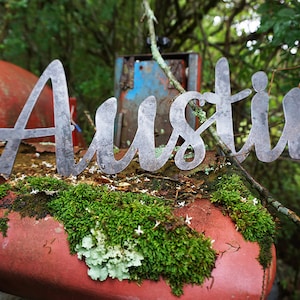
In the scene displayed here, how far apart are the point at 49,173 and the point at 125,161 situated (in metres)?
0.34

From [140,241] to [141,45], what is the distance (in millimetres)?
2169

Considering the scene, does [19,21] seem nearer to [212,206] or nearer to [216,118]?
[216,118]

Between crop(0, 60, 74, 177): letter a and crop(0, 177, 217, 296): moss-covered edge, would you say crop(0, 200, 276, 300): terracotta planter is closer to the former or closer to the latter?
crop(0, 177, 217, 296): moss-covered edge

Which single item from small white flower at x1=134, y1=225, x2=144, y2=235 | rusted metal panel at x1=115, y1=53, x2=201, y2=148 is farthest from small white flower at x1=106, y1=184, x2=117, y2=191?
rusted metal panel at x1=115, y1=53, x2=201, y2=148

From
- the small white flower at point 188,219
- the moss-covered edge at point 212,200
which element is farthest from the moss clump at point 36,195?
the small white flower at point 188,219

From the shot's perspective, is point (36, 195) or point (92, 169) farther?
point (92, 169)

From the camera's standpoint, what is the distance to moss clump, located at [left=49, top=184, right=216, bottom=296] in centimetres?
89

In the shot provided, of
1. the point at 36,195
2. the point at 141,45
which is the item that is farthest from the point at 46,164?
the point at 141,45

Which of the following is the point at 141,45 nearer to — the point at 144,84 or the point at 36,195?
the point at 144,84

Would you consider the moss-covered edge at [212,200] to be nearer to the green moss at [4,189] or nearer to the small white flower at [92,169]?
the green moss at [4,189]

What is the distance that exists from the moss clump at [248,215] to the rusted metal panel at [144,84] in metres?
0.71

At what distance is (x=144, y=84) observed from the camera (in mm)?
1813

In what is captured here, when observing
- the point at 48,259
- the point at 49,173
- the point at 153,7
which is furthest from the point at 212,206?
the point at 153,7

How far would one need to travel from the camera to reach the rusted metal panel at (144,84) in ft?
5.80
